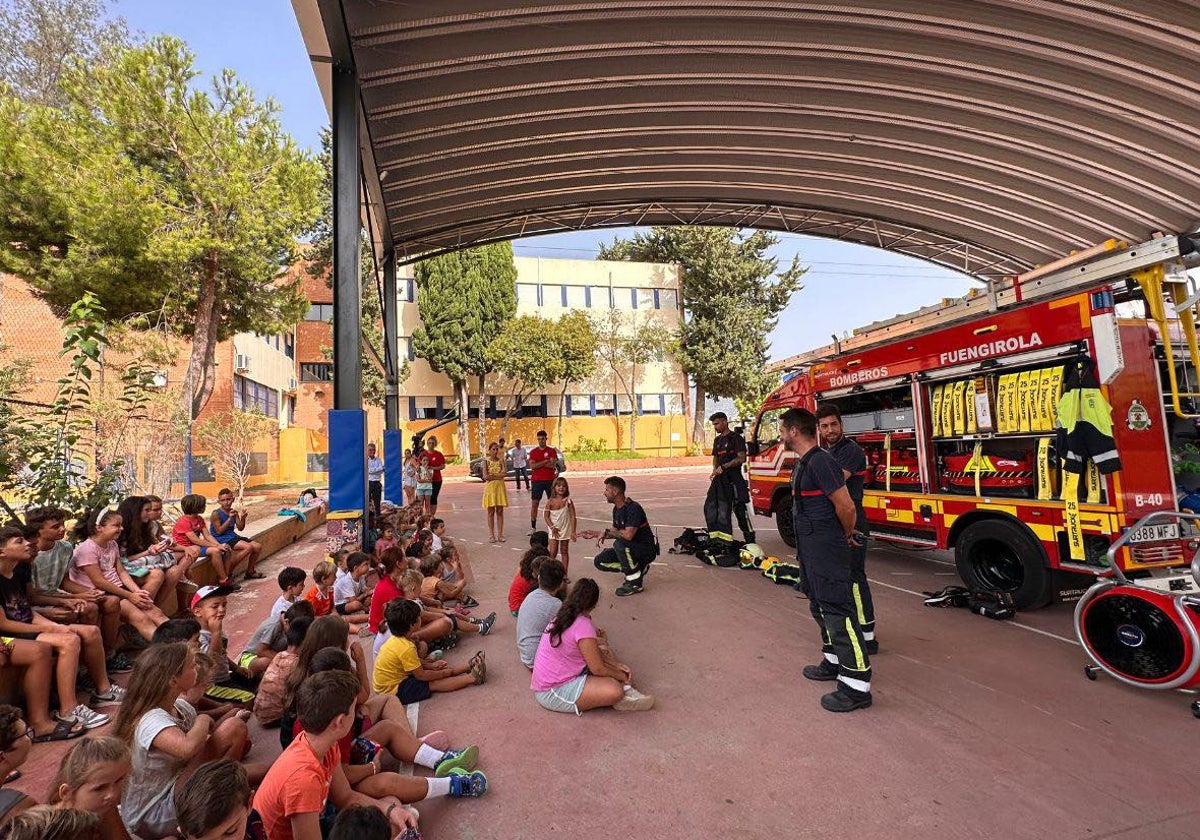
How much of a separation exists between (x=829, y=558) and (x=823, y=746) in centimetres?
A: 113

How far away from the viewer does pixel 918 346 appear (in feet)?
22.3

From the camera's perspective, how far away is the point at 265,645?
4289 mm

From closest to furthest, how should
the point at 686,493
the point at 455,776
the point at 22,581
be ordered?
the point at 455,776 → the point at 22,581 → the point at 686,493

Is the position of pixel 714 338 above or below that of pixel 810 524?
above

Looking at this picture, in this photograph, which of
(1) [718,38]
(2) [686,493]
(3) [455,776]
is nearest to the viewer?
(3) [455,776]

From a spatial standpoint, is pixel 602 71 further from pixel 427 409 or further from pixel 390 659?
pixel 427 409

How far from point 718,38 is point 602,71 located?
52.7 inches

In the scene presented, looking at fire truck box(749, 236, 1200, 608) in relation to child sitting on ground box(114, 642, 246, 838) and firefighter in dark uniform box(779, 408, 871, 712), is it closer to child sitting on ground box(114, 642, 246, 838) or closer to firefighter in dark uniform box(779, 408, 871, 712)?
firefighter in dark uniform box(779, 408, 871, 712)

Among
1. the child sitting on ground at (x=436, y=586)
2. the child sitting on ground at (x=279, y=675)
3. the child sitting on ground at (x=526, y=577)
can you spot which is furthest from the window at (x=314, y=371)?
the child sitting on ground at (x=279, y=675)

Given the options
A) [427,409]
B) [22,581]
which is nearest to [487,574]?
[22,581]

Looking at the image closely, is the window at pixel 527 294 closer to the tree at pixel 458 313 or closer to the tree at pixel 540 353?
the tree at pixel 540 353

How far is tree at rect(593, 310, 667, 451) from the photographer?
33.3 meters

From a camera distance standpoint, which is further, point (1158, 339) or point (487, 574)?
point (487, 574)

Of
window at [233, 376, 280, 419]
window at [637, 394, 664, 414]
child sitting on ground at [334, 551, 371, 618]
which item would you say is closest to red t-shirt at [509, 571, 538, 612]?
child sitting on ground at [334, 551, 371, 618]
